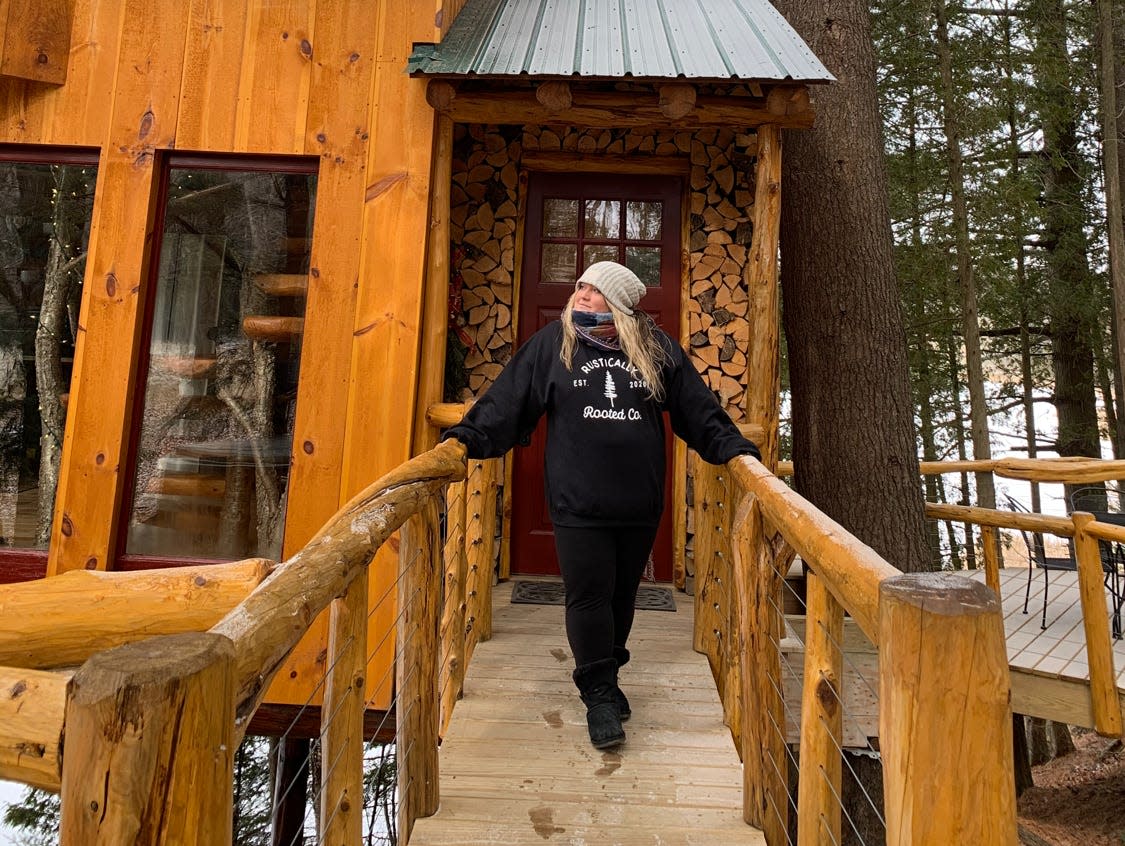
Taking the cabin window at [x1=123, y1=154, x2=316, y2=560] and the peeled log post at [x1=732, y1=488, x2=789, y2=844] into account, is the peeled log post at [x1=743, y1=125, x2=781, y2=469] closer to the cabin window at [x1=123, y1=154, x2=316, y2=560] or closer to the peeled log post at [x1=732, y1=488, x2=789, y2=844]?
the peeled log post at [x1=732, y1=488, x2=789, y2=844]

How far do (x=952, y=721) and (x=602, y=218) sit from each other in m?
4.69

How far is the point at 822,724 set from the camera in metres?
1.70

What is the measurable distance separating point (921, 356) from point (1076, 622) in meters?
5.66

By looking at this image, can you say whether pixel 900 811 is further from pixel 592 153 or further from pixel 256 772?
A: pixel 256 772

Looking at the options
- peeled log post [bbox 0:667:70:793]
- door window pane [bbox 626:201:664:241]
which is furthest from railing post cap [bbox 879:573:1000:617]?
door window pane [bbox 626:201:664:241]

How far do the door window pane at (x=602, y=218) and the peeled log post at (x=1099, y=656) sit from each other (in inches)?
141

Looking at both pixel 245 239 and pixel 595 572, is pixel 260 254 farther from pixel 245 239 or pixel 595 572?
pixel 595 572

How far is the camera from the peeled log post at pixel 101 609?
4.83ft

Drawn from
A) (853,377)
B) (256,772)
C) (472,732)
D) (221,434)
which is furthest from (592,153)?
(256,772)

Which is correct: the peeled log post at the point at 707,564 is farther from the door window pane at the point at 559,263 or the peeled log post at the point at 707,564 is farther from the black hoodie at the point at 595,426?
the door window pane at the point at 559,263

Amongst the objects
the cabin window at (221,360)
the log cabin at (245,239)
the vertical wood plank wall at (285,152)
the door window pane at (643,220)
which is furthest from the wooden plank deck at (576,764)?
the door window pane at (643,220)

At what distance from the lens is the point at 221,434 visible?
3908mm

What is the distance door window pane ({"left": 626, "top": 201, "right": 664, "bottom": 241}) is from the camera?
520 centimetres

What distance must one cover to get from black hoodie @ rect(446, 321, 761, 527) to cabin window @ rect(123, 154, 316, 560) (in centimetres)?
171
